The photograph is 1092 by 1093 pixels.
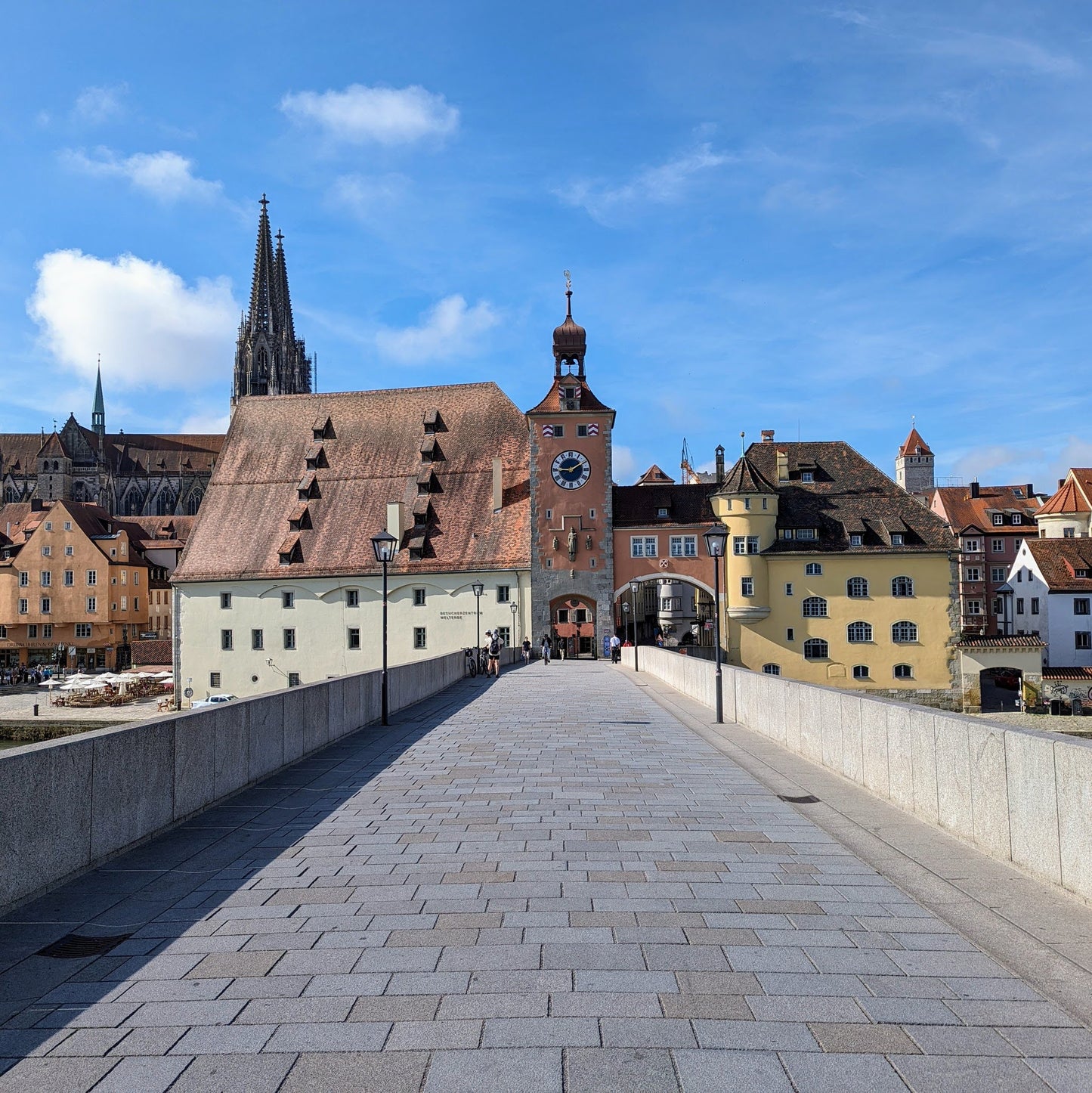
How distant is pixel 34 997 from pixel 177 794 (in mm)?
4078

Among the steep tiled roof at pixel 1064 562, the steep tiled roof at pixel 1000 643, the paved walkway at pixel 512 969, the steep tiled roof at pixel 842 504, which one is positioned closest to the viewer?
the paved walkway at pixel 512 969

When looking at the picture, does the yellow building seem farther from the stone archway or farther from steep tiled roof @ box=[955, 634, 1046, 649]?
the stone archway

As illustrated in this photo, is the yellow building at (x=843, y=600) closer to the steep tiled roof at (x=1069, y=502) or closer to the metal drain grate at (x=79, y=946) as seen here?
the steep tiled roof at (x=1069, y=502)

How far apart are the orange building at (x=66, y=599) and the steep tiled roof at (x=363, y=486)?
76.0ft

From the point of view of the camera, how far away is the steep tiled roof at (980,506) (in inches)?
3671

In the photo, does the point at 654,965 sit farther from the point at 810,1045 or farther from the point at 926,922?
the point at 926,922

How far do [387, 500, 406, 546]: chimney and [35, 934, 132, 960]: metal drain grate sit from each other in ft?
183

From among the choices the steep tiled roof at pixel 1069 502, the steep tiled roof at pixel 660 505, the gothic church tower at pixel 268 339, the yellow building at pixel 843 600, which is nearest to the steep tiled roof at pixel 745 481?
the yellow building at pixel 843 600

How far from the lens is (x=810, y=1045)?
443cm

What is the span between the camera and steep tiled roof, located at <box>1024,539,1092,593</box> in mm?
69125

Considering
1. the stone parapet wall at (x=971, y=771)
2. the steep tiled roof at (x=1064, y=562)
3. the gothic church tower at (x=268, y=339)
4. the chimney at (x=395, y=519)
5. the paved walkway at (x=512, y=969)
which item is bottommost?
the paved walkway at (x=512, y=969)

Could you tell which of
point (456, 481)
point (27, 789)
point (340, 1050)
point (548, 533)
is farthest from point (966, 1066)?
point (456, 481)

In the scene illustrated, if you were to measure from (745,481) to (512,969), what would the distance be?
56656mm

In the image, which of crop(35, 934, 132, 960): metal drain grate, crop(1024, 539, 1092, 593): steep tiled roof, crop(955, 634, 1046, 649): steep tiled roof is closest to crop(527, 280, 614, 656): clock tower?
crop(955, 634, 1046, 649): steep tiled roof
